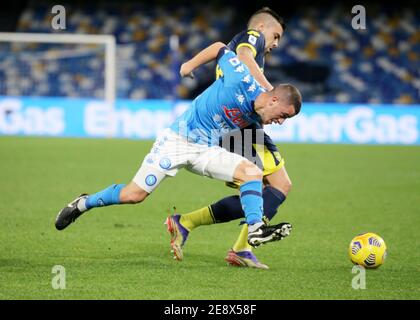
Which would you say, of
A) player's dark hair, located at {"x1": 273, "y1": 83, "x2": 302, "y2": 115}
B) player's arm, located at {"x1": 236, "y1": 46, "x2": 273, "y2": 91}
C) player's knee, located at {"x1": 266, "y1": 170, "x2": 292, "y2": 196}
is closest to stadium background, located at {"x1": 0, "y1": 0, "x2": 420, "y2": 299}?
player's knee, located at {"x1": 266, "y1": 170, "x2": 292, "y2": 196}

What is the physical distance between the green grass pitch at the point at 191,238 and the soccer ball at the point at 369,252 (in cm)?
10

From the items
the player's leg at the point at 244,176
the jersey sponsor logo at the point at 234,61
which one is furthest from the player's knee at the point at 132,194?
the jersey sponsor logo at the point at 234,61

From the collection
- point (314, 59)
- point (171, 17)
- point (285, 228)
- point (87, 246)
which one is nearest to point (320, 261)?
point (285, 228)

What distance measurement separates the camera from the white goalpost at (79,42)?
2165 cm

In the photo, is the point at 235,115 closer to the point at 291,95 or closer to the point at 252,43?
the point at 291,95

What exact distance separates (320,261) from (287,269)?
58 centimetres

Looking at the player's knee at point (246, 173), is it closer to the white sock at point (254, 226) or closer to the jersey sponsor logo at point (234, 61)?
the white sock at point (254, 226)

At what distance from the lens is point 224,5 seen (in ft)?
103

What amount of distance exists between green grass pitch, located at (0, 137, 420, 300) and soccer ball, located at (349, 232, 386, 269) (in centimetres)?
10

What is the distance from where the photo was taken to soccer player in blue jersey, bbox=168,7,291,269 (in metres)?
6.96

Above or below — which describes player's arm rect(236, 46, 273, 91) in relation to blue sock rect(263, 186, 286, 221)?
above

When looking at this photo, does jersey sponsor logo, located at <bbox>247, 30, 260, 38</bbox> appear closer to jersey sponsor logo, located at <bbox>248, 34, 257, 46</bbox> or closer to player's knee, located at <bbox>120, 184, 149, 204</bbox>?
jersey sponsor logo, located at <bbox>248, 34, 257, 46</bbox>

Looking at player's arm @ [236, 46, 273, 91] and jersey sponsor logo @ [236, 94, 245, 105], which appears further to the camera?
player's arm @ [236, 46, 273, 91]

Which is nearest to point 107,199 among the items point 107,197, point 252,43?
point 107,197
